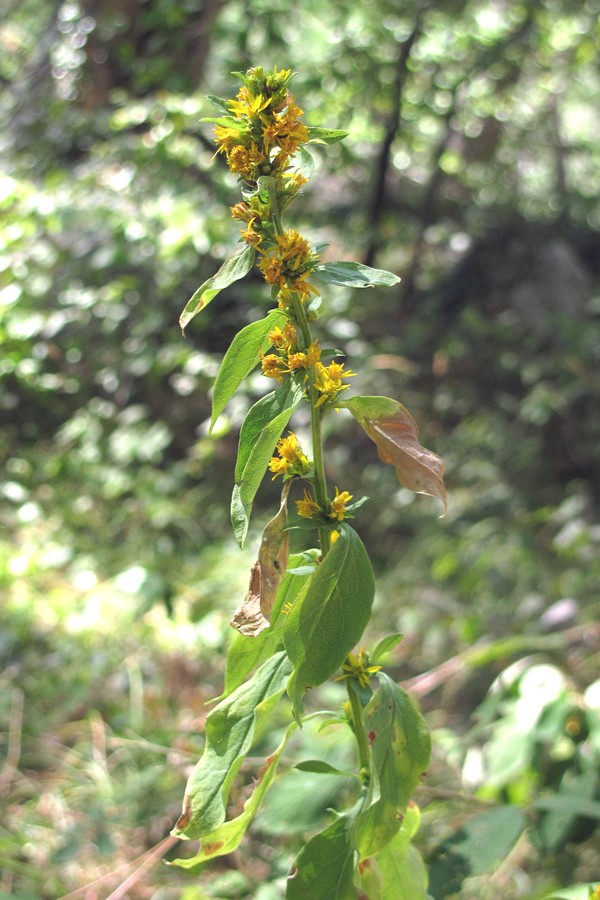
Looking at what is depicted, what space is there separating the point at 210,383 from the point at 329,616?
1.47m

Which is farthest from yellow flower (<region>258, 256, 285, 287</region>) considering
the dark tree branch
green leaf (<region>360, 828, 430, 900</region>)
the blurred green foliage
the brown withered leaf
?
the dark tree branch

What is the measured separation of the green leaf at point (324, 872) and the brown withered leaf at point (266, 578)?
0.15m

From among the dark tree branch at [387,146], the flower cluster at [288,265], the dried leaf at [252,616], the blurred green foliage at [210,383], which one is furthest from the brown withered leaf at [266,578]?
the dark tree branch at [387,146]

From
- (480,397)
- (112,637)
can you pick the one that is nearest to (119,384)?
(112,637)

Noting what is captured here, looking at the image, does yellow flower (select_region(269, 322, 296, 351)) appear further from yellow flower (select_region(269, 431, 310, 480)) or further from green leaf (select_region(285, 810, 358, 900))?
green leaf (select_region(285, 810, 358, 900))

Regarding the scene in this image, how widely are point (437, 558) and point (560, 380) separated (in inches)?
29.8

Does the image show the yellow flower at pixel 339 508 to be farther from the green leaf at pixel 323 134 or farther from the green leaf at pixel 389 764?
the green leaf at pixel 323 134

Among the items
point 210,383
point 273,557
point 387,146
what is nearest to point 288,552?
point 273,557

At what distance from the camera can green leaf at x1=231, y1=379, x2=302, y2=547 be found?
1.54ft

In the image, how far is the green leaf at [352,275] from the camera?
0.48 m

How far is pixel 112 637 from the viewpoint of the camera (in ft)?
6.40

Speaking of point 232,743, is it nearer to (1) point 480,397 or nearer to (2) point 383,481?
(2) point 383,481

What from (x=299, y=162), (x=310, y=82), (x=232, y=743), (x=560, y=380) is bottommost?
(x=560, y=380)

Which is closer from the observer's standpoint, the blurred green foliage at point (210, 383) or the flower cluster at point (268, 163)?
the flower cluster at point (268, 163)
